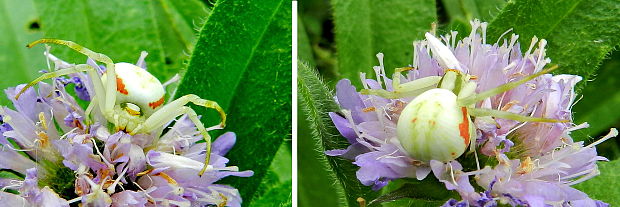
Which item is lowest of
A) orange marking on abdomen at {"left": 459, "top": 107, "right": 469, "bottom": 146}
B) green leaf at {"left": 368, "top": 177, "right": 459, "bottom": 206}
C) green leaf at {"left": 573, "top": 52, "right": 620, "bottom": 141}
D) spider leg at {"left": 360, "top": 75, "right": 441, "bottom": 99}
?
green leaf at {"left": 573, "top": 52, "right": 620, "bottom": 141}

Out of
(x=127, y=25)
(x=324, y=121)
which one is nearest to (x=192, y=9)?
(x=127, y=25)

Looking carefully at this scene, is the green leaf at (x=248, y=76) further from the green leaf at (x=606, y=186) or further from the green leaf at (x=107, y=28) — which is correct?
the green leaf at (x=606, y=186)

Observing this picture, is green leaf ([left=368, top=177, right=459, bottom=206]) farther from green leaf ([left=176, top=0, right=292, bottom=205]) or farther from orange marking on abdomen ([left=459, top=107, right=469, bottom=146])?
green leaf ([left=176, top=0, right=292, bottom=205])

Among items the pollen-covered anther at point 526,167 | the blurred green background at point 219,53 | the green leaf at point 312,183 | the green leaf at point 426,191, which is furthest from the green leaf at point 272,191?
the pollen-covered anther at point 526,167

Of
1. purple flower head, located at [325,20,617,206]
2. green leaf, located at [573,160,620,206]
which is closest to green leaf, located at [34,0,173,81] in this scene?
purple flower head, located at [325,20,617,206]

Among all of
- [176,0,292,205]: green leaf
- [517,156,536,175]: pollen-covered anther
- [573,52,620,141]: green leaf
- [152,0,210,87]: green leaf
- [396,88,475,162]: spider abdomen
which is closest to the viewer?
[396,88,475,162]: spider abdomen

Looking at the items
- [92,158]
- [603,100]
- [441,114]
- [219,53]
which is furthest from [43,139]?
[603,100]

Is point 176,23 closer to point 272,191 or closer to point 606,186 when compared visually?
point 272,191
